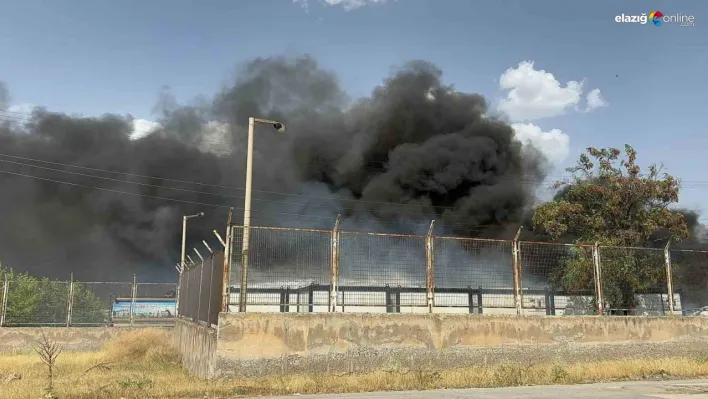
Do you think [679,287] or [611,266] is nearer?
[611,266]

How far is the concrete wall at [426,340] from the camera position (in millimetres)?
10523

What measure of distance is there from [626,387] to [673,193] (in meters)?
13.8

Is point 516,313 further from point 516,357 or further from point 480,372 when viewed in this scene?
point 480,372

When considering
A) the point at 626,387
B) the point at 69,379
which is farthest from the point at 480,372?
the point at 69,379

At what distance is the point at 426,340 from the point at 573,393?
11.1 ft

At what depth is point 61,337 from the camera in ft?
77.9

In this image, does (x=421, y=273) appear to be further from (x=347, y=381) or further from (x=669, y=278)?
(x=669, y=278)

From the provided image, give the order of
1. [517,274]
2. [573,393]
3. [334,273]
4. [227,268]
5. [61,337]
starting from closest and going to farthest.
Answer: [573,393] → [227,268] → [334,273] → [517,274] → [61,337]

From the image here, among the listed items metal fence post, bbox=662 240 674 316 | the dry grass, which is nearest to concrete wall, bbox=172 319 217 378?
the dry grass

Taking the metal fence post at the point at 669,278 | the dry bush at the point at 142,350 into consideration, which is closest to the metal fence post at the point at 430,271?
the metal fence post at the point at 669,278

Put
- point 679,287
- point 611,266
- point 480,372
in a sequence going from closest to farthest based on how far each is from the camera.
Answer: point 480,372 < point 611,266 < point 679,287

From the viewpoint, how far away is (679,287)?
56.9 feet

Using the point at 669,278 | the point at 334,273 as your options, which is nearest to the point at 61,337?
the point at 334,273

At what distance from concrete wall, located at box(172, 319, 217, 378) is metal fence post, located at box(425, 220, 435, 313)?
4.95 m
